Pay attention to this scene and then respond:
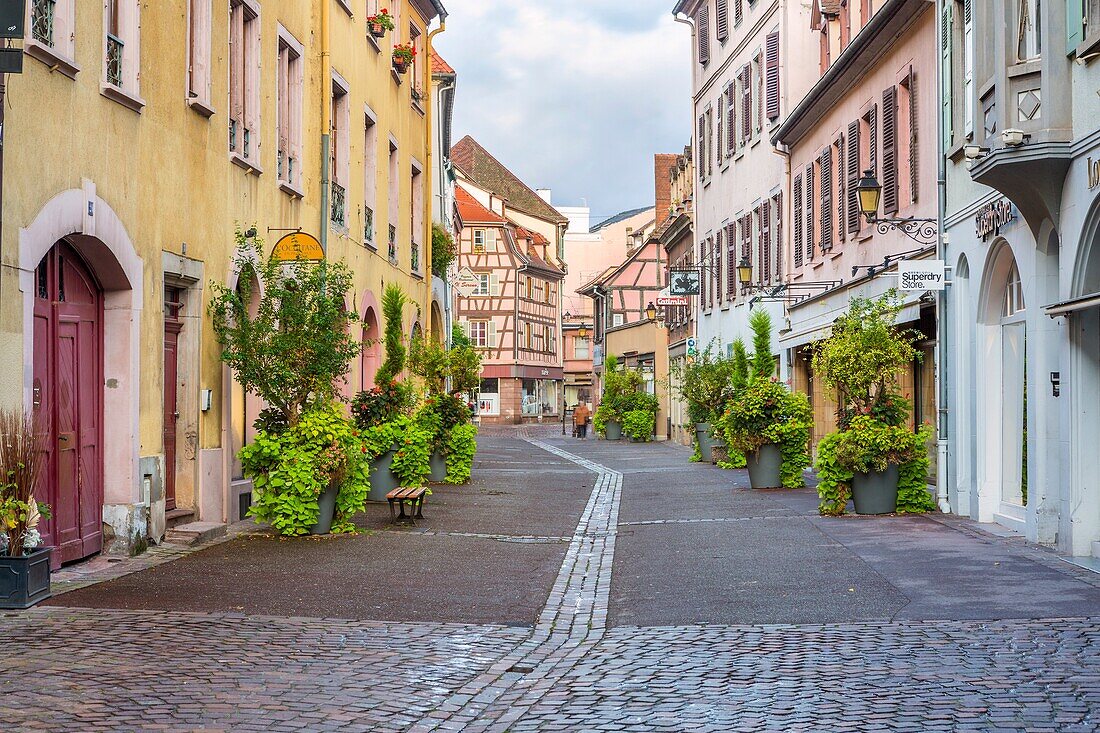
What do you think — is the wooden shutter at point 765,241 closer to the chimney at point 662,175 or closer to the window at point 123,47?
the window at point 123,47

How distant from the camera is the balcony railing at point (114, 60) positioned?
1230 cm

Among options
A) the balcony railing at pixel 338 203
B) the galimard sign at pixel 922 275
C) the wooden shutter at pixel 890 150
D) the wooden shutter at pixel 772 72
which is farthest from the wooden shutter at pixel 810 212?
the galimard sign at pixel 922 275

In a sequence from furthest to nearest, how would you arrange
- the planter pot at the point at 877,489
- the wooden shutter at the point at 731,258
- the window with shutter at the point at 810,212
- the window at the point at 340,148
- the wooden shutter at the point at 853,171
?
the wooden shutter at the point at 731,258 → the window with shutter at the point at 810,212 → the wooden shutter at the point at 853,171 → the window at the point at 340,148 → the planter pot at the point at 877,489

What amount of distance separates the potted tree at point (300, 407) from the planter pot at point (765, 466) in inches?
348

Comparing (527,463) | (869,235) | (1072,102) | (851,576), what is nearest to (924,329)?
(869,235)

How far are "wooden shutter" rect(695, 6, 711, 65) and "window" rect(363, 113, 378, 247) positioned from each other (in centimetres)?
1800

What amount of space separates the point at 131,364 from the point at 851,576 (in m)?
6.65

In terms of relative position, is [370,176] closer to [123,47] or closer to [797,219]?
[797,219]

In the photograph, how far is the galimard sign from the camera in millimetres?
16562

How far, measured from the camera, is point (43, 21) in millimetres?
10930

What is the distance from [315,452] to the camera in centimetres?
1394

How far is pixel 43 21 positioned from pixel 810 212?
60.8 feet

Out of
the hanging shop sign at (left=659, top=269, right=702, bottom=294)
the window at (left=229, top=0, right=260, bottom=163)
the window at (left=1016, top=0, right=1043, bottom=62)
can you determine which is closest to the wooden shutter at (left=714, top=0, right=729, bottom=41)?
the hanging shop sign at (left=659, top=269, right=702, bottom=294)

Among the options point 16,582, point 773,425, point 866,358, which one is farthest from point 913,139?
point 16,582
